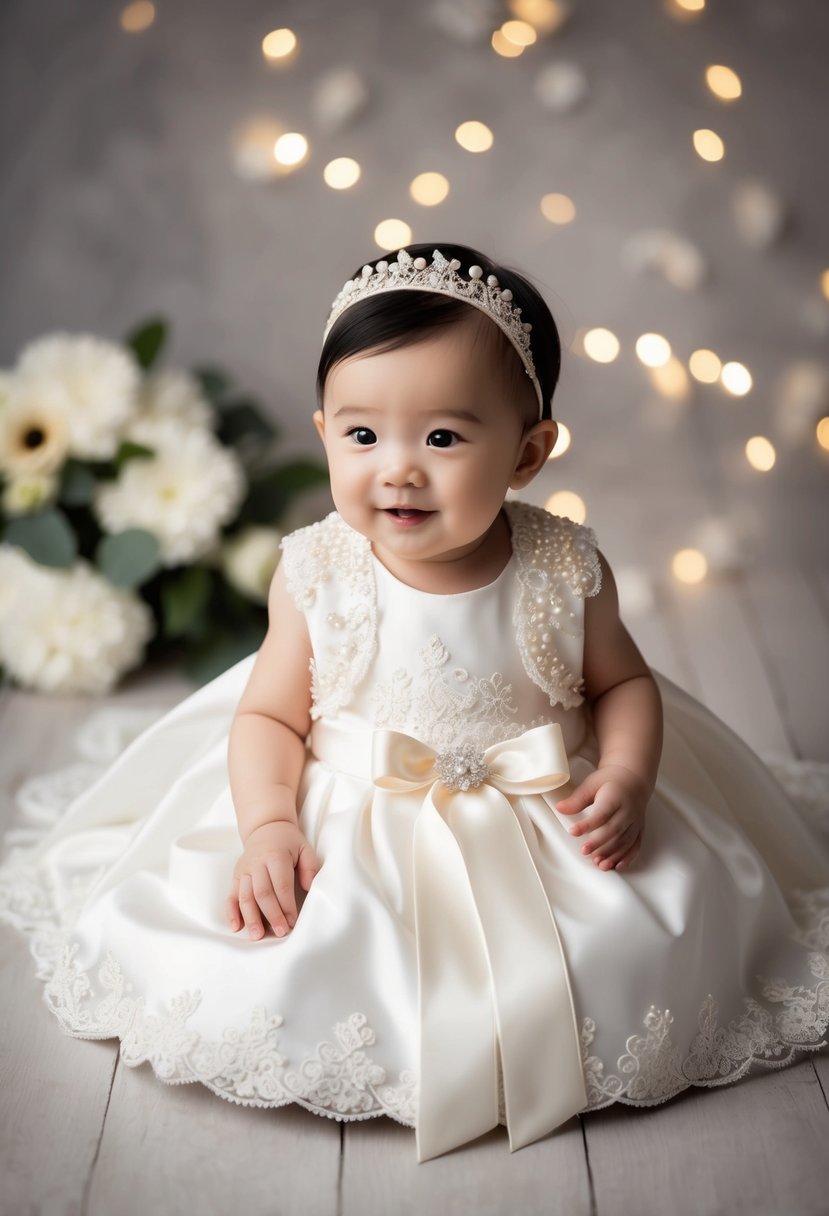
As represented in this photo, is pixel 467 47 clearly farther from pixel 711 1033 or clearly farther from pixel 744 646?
pixel 711 1033

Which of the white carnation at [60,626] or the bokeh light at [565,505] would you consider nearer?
the white carnation at [60,626]

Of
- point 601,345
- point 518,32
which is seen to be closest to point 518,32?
point 518,32

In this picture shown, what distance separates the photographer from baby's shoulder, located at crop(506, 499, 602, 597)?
171 centimetres

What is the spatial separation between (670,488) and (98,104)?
5.66 feet

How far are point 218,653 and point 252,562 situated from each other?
22 centimetres

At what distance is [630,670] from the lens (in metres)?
1.78

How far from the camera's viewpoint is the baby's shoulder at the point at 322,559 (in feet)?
5.60

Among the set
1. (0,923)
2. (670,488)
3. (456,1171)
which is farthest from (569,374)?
(456,1171)

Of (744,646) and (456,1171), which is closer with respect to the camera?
(456,1171)

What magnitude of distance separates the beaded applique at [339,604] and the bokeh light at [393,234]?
4.15 ft

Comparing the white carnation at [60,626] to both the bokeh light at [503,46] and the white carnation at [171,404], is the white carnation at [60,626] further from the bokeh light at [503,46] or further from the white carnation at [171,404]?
the bokeh light at [503,46]

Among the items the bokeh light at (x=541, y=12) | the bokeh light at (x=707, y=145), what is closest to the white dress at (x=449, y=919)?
the bokeh light at (x=707, y=145)

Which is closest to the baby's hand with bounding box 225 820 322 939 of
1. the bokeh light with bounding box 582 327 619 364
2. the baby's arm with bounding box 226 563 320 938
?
the baby's arm with bounding box 226 563 320 938

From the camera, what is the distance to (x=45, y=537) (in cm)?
267
